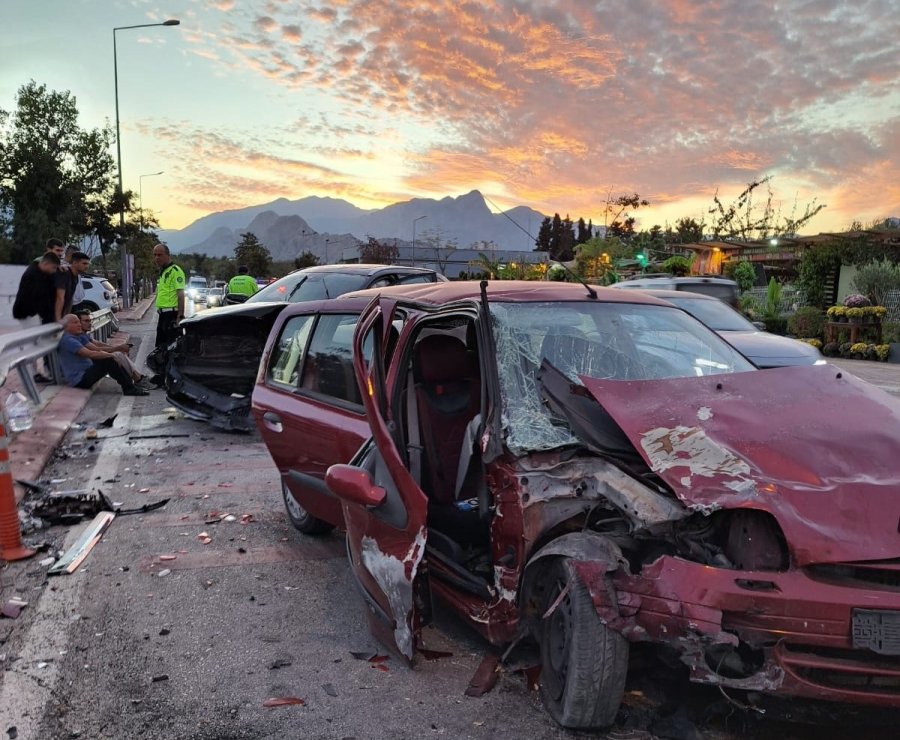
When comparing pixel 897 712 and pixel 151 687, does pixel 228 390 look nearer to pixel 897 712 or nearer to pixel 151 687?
pixel 151 687

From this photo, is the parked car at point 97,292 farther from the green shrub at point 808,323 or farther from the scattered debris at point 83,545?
the green shrub at point 808,323

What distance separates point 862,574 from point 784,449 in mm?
493

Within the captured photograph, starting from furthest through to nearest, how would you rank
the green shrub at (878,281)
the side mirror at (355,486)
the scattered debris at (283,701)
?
the green shrub at (878,281) → the side mirror at (355,486) → the scattered debris at (283,701)

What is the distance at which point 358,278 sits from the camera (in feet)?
30.7

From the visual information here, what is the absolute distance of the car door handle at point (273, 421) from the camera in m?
4.75

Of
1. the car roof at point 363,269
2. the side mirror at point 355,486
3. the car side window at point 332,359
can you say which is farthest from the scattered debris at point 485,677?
the car roof at point 363,269

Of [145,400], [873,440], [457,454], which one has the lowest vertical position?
[145,400]

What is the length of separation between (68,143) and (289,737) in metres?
45.4

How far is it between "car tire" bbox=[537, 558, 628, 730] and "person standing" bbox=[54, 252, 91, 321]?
9.50 m

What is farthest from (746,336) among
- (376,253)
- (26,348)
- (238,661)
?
(376,253)

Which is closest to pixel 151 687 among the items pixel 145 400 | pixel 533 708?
pixel 533 708

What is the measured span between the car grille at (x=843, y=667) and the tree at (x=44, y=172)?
139 ft

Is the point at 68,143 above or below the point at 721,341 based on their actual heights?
above

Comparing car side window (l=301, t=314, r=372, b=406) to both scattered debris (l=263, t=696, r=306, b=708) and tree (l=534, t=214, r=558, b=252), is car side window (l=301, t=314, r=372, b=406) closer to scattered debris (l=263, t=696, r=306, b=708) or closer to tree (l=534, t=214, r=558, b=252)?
scattered debris (l=263, t=696, r=306, b=708)
